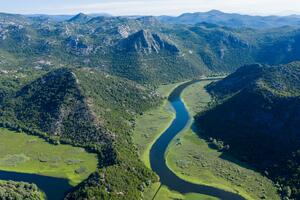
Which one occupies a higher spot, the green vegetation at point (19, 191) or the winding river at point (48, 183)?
the green vegetation at point (19, 191)

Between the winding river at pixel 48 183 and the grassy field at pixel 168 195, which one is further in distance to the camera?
the winding river at pixel 48 183

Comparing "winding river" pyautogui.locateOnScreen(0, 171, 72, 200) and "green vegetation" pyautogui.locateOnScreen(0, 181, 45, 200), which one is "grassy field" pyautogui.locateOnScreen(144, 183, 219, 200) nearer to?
"winding river" pyautogui.locateOnScreen(0, 171, 72, 200)

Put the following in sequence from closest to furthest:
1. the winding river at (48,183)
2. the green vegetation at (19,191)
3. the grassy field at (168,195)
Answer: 1. the green vegetation at (19,191)
2. the grassy field at (168,195)
3. the winding river at (48,183)

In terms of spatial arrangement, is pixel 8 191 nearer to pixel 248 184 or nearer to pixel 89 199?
pixel 89 199

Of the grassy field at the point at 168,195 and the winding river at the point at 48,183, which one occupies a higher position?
the grassy field at the point at 168,195

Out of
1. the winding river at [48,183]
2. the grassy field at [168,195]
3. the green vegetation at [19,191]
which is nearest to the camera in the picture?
the green vegetation at [19,191]

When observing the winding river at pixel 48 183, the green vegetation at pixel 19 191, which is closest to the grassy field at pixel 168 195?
the winding river at pixel 48 183

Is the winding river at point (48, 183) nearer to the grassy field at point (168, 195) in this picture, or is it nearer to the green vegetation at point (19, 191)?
the green vegetation at point (19, 191)

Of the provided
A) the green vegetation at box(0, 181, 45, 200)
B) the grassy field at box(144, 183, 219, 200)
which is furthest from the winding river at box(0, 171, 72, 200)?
the grassy field at box(144, 183, 219, 200)

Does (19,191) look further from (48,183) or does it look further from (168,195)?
(168,195)

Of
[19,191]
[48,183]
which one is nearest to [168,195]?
[48,183]
